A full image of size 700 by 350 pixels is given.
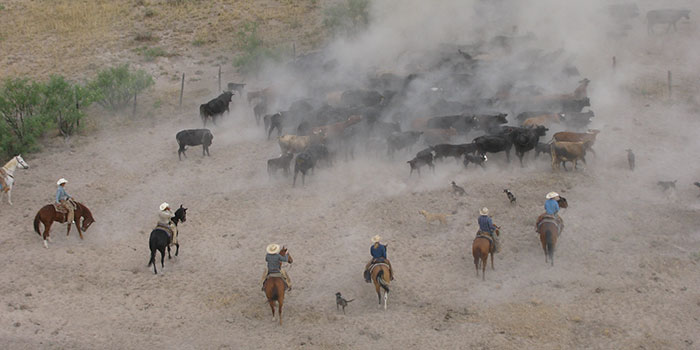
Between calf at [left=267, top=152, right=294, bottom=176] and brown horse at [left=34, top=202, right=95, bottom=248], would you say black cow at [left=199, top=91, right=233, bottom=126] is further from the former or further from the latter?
brown horse at [left=34, top=202, right=95, bottom=248]

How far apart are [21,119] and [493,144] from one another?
16.3m

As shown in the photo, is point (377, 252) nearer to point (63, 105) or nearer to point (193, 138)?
point (193, 138)

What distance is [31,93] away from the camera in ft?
73.9

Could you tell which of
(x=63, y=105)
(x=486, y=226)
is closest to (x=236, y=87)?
(x=63, y=105)

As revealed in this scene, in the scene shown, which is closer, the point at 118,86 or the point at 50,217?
the point at 50,217

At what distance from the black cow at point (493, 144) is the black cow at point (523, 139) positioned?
0.73 ft

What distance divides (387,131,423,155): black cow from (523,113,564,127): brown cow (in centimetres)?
394

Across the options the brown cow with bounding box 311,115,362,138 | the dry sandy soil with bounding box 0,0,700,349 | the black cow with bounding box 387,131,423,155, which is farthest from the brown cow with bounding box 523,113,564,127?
the brown cow with bounding box 311,115,362,138

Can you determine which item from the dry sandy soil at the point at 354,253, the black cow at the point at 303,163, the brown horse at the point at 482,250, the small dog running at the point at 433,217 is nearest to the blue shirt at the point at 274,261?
the dry sandy soil at the point at 354,253

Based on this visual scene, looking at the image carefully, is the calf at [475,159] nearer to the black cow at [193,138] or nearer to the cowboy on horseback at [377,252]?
the cowboy on horseback at [377,252]

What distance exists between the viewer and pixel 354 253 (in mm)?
15648

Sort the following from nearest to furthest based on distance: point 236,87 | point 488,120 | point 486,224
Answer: point 486,224 → point 488,120 → point 236,87

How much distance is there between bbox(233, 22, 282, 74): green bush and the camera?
29000 millimetres

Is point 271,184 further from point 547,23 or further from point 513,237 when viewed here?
point 547,23
